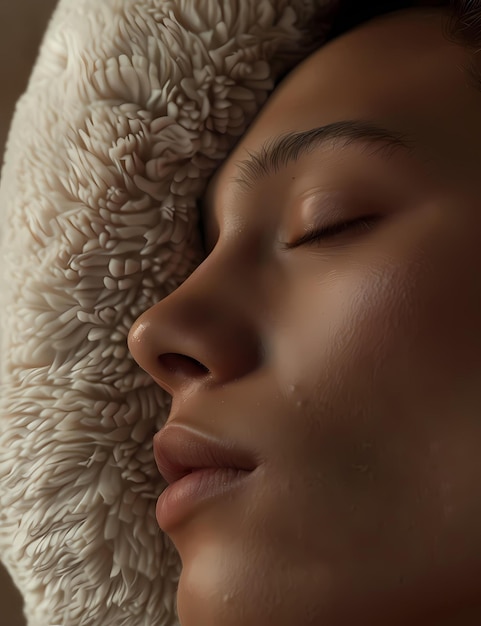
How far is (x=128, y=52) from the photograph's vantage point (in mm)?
629

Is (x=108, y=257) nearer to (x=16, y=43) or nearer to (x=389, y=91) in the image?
(x=389, y=91)

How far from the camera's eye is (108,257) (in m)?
0.63

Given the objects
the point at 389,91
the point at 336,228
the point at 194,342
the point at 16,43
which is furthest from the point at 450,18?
the point at 16,43

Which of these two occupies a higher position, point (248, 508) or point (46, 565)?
point (248, 508)

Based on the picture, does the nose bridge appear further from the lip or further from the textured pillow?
the textured pillow

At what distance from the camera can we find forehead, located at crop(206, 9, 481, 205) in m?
0.48

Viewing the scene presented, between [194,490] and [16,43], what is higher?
[16,43]

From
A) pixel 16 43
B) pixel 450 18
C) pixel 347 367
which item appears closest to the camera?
pixel 347 367

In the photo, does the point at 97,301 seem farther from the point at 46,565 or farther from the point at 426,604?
the point at 426,604

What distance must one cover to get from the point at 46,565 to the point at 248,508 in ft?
0.94

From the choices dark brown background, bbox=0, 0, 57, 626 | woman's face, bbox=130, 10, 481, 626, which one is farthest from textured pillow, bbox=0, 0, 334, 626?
dark brown background, bbox=0, 0, 57, 626

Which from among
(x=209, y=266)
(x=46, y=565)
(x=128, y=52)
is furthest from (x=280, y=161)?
(x=46, y=565)

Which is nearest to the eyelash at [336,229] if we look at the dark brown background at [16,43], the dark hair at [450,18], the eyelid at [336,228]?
the eyelid at [336,228]

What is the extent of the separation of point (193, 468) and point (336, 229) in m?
0.17
